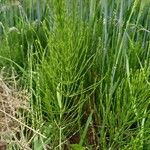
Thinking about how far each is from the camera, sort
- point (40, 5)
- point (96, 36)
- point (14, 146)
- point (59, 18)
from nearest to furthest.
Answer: point (59, 18) < point (14, 146) < point (96, 36) < point (40, 5)

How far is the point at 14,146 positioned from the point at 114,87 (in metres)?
0.31

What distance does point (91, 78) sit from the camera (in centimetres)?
123

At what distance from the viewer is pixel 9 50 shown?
1342 millimetres

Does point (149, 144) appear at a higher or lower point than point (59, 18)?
lower

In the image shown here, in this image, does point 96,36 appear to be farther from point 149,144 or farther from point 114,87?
point 149,144

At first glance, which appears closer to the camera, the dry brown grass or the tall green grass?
the tall green grass

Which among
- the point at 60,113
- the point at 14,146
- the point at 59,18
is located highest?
the point at 59,18

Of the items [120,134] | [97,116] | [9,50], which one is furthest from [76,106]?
[9,50]

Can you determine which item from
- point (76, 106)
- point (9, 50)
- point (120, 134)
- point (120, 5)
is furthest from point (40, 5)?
point (120, 134)

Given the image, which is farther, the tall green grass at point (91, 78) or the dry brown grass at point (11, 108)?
the dry brown grass at point (11, 108)

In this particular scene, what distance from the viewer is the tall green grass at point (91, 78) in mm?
1030

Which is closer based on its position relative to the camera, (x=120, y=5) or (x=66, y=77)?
(x=66, y=77)

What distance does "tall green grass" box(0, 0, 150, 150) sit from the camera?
1.03 metres

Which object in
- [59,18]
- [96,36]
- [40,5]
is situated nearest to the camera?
[59,18]
